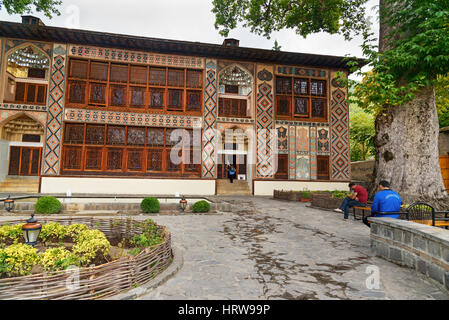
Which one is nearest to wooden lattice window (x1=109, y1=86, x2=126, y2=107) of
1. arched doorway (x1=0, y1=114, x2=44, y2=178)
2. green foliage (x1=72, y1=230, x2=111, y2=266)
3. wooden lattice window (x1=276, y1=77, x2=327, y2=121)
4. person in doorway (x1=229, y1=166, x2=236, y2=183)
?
arched doorway (x1=0, y1=114, x2=44, y2=178)

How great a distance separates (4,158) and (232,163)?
15232 millimetres

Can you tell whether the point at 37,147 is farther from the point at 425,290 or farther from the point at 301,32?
the point at 425,290

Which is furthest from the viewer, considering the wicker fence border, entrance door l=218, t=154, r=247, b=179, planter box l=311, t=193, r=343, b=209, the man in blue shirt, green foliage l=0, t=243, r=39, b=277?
entrance door l=218, t=154, r=247, b=179

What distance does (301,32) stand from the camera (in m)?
14.3

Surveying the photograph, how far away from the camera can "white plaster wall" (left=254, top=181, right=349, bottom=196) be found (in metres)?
17.3

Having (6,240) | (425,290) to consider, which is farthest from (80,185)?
(425,290)

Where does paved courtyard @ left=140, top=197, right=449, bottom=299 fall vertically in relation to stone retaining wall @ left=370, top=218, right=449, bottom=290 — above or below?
below

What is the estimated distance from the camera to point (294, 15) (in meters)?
13.5

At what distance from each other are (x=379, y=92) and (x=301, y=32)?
7.86m

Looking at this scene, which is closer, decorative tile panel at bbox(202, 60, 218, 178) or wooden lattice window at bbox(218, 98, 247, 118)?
decorative tile panel at bbox(202, 60, 218, 178)

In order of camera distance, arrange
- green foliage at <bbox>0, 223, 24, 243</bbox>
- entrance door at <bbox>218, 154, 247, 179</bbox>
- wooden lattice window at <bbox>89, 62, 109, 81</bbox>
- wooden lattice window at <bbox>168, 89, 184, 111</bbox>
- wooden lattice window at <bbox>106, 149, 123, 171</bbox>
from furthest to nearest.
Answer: entrance door at <bbox>218, 154, 247, 179</bbox> < wooden lattice window at <bbox>168, 89, 184, 111</bbox> < wooden lattice window at <bbox>89, 62, 109, 81</bbox> < wooden lattice window at <bbox>106, 149, 123, 171</bbox> < green foliage at <bbox>0, 223, 24, 243</bbox>

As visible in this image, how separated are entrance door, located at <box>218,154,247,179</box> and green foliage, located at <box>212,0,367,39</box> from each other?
345 inches

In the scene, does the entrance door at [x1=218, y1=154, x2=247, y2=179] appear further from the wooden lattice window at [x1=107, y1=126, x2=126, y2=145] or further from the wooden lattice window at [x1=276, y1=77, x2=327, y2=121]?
the wooden lattice window at [x1=107, y1=126, x2=126, y2=145]

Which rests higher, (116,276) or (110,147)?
(110,147)
